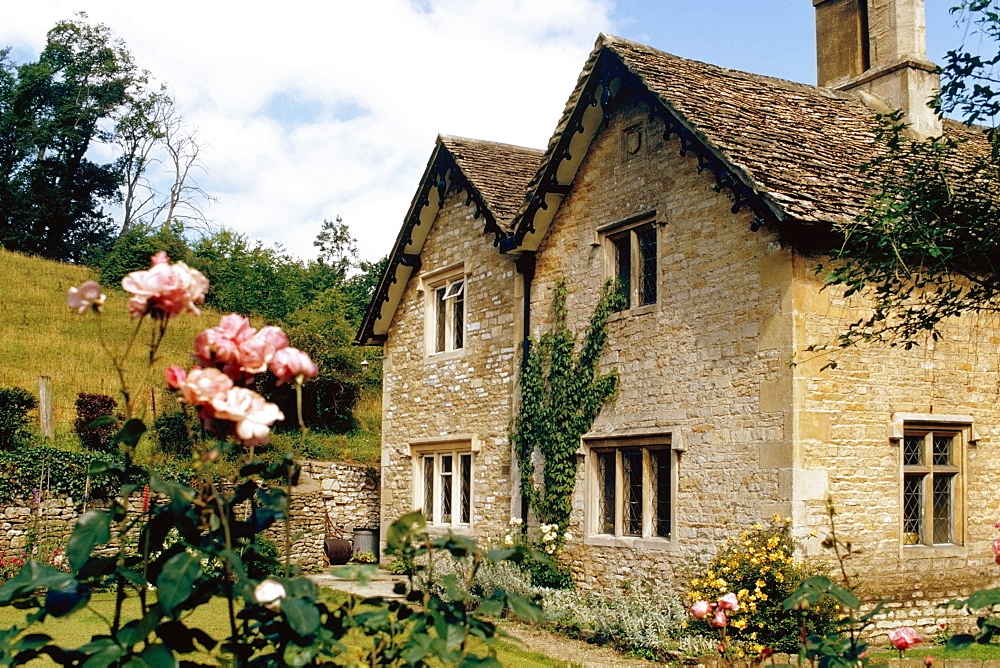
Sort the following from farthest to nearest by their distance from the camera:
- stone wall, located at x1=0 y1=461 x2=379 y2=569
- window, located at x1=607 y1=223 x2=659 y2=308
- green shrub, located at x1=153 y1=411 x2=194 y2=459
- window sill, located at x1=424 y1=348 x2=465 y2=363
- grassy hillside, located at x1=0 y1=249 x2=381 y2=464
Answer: grassy hillside, located at x1=0 y1=249 x2=381 y2=464 → green shrub, located at x1=153 y1=411 x2=194 y2=459 → window sill, located at x1=424 y1=348 x2=465 y2=363 → stone wall, located at x1=0 y1=461 x2=379 y2=569 → window, located at x1=607 y1=223 x2=659 y2=308

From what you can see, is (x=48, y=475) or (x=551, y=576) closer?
(x=551, y=576)

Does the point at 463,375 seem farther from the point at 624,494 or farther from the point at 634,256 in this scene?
the point at 634,256

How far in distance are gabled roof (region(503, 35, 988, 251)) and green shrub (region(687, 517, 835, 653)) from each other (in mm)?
3426

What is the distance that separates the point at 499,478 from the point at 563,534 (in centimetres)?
210

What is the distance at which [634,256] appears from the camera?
1360 centimetres

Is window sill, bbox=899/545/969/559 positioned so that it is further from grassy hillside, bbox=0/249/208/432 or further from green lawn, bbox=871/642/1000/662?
grassy hillside, bbox=0/249/208/432

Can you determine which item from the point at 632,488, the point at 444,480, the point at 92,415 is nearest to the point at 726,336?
the point at 632,488

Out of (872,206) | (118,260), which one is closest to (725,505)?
(872,206)

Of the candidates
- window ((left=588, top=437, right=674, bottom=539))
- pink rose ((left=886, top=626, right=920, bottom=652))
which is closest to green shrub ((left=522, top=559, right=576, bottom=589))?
window ((left=588, top=437, right=674, bottom=539))

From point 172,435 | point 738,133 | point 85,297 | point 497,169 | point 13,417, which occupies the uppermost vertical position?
point 497,169

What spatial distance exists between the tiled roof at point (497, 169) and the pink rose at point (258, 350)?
12477 mm

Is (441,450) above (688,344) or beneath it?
beneath

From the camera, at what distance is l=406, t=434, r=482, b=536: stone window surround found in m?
16.6

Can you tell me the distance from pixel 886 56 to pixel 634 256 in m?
5.26
